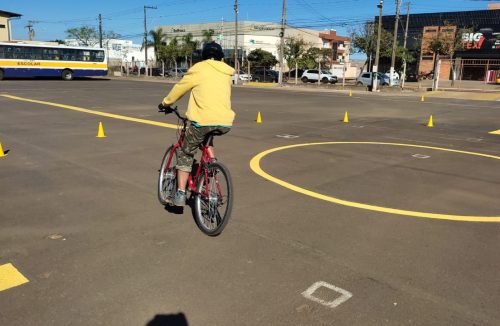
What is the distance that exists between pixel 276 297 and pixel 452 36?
5327 centimetres

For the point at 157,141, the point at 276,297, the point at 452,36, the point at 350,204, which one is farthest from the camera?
the point at 452,36

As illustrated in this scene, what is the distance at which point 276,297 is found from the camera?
3.27 metres

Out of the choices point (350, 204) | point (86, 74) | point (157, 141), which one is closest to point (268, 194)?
point (350, 204)

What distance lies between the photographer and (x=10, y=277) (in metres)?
3.49

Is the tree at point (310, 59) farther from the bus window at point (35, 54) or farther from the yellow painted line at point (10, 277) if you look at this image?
the yellow painted line at point (10, 277)

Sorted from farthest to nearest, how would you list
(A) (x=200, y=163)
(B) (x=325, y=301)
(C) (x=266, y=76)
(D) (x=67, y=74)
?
1. (C) (x=266, y=76)
2. (D) (x=67, y=74)
3. (A) (x=200, y=163)
4. (B) (x=325, y=301)

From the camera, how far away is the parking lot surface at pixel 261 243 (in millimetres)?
3131

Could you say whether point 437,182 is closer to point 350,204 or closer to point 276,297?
point 350,204

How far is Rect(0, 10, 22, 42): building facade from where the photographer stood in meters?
63.0

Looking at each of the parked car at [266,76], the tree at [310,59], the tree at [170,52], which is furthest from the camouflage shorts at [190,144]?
the tree at [170,52]

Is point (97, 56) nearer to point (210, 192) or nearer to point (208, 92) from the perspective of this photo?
point (208, 92)

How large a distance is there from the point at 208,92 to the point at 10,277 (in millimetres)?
2342

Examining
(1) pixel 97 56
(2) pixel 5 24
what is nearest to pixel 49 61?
(1) pixel 97 56

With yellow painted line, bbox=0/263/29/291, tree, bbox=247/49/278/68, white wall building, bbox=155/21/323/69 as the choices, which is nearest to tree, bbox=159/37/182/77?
→ white wall building, bbox=155/21/323/69
